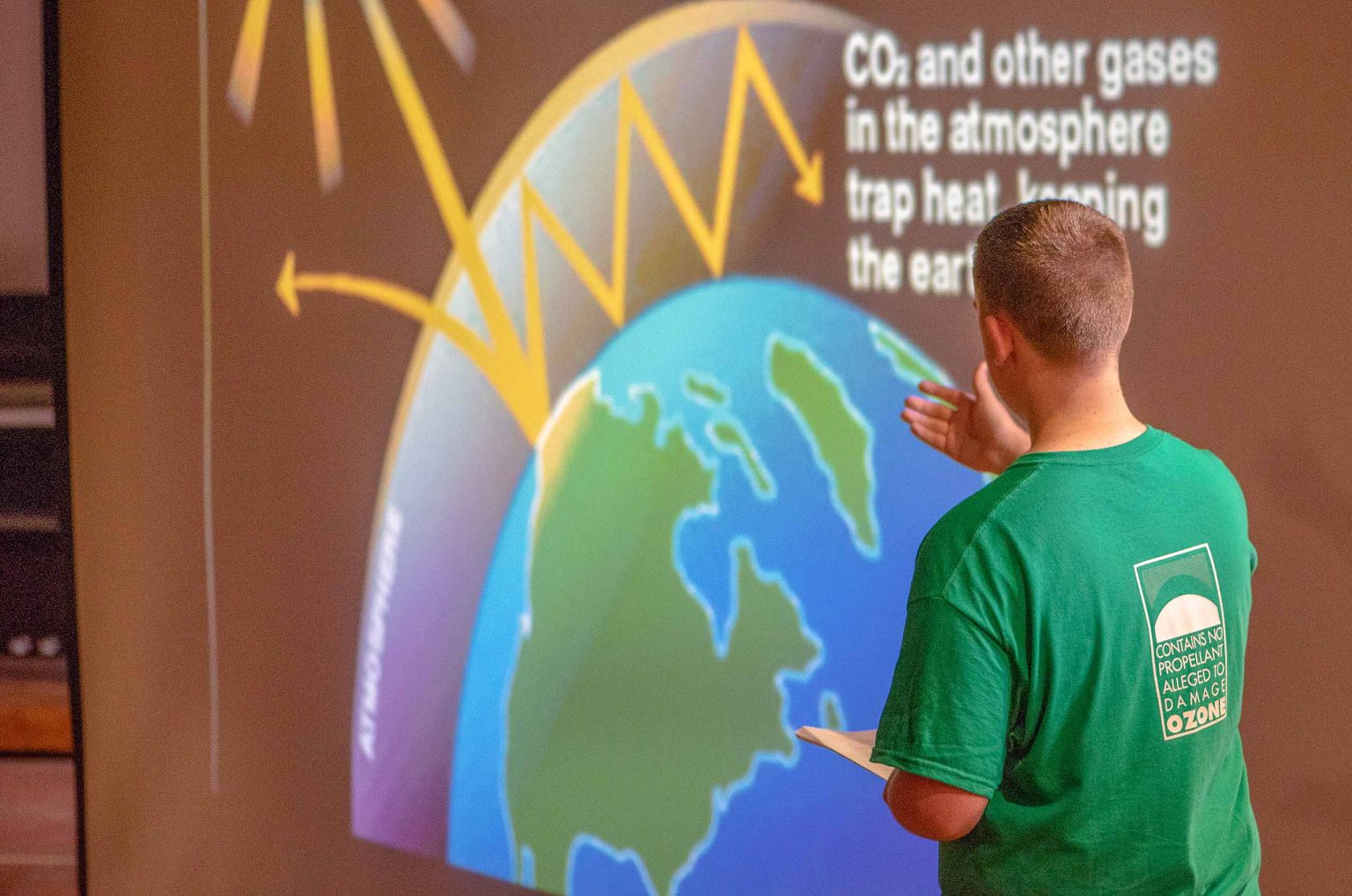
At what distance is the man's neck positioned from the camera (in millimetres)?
1089

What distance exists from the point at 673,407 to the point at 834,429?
0.95 feet

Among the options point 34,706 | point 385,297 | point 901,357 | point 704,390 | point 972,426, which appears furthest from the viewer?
point 34,706

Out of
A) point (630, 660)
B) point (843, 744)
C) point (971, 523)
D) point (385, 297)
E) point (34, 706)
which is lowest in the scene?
point (34, 706)

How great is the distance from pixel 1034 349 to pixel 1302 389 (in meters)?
0.98

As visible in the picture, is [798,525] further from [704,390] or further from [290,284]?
[290,284]

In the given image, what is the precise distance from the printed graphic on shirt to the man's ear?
222mm

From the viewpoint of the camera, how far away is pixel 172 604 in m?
2.52

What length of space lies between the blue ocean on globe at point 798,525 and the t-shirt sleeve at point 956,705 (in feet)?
3.33

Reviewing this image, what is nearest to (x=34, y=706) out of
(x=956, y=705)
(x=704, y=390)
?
(x=704, y=390)

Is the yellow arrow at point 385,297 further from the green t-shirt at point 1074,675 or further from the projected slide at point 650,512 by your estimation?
the green t-shirt at point 1074,675

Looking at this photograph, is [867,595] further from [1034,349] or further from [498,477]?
[1034,349]

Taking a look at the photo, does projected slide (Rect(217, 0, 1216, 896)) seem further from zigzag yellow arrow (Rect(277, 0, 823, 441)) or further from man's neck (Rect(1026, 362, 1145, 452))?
man's neck (Rect(1026, 362, 1145, 452))

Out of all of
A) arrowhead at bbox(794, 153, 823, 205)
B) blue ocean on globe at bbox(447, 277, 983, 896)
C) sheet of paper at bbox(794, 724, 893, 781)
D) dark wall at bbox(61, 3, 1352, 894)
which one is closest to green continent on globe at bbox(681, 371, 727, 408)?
blue ocean on globe at bbox(447, 277, 983, 896)

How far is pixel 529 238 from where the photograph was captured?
7.34ft
